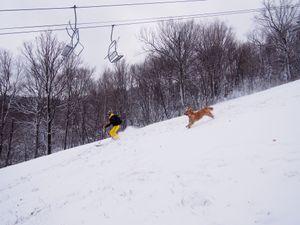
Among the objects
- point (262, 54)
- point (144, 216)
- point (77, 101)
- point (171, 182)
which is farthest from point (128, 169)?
point (262, 54)

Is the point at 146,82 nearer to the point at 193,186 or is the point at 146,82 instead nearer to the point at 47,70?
the point at 47,70

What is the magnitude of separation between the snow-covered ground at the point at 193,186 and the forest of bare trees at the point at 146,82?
588 inches

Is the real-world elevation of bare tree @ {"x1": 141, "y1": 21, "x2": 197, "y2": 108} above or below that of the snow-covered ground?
above

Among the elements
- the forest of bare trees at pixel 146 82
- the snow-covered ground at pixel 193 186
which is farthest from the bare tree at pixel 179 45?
the snow-covered ground at pixel 193 186

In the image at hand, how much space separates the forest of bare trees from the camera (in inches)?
853

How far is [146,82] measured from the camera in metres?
32.8

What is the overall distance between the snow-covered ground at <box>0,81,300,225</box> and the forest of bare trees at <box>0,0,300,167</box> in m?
14.9

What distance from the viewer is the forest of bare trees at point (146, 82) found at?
21672mm

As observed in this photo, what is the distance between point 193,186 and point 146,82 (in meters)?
30.0

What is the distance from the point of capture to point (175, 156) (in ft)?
18.3

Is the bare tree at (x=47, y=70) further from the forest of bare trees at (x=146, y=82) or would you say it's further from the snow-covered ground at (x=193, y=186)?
the snow-covered ground at (x=193, y=186)

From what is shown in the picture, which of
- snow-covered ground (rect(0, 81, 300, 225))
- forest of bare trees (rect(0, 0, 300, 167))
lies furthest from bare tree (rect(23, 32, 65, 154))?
snow-covered ground (rect(0, 81, 300, 225))

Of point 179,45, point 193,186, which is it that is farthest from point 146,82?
point 193,186

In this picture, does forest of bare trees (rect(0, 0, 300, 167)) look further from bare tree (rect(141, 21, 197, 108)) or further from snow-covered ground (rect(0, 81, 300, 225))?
snow-covered ground (rect(0, 81, 300, 225))
